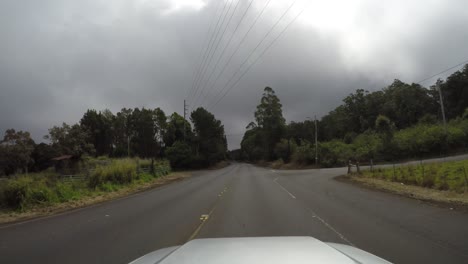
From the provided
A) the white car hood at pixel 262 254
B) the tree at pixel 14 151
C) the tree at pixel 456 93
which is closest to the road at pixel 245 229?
the white car hood at pixel 262 254

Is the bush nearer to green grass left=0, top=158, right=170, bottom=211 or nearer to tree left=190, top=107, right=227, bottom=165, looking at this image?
green grass left=0, top=158, right=170, bottom=211

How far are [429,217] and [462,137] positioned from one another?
51.2 meters

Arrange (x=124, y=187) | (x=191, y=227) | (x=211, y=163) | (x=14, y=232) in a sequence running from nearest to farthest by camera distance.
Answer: (x=191, y=227) → (x=14, y=232) → (x=124, y=187) → (x=211, y=163)

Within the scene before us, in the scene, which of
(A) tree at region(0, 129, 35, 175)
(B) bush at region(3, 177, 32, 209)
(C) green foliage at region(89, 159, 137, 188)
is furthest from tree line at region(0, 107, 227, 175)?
(B) bush at region(3, 177, 32, 209)

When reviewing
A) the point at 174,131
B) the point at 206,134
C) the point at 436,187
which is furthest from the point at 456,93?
the point at 436,187

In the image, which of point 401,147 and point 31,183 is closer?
point 31,183

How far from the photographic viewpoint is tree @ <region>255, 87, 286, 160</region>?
294 feet

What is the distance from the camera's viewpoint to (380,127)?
5906 cm

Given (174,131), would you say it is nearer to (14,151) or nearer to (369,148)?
(14,151)

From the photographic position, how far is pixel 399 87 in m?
98.7

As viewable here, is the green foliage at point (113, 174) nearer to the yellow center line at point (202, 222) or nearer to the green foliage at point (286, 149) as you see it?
the yellow center line at point (202, 222)

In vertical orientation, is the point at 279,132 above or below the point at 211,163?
above

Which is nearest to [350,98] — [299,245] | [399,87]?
[399,87]

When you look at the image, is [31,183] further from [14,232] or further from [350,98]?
[350,98]
